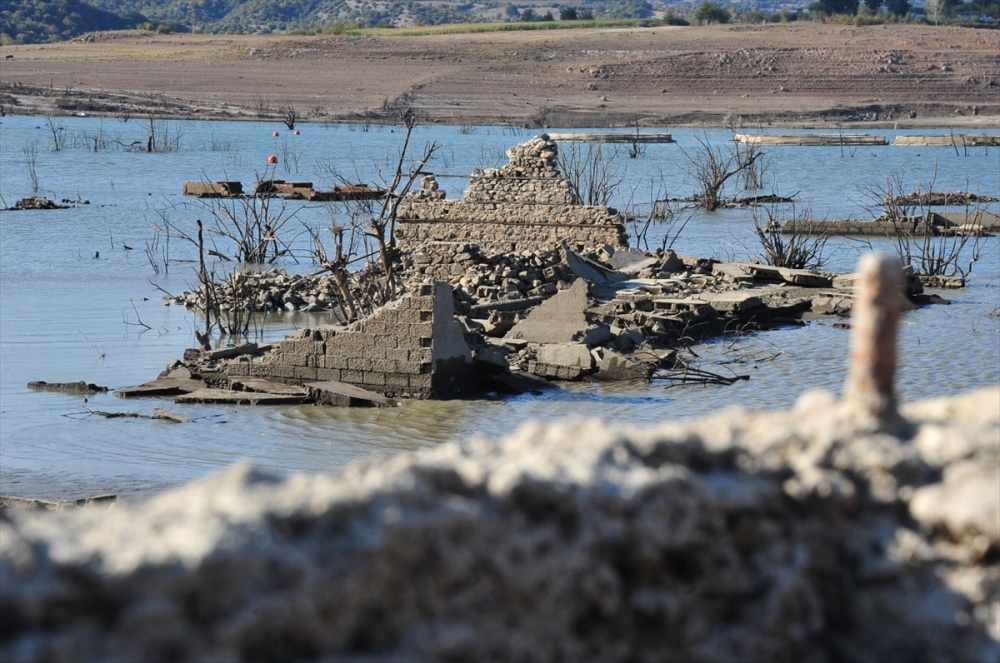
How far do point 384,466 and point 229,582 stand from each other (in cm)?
37

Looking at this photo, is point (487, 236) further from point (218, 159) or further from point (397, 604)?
point (218, 159)

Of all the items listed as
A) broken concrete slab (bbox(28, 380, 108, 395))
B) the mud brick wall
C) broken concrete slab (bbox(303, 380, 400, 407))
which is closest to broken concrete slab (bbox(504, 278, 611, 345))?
the mud brick wall

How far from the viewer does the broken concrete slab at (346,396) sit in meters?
12.4

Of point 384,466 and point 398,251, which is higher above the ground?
point 384,466

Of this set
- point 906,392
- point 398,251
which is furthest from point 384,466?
point 398,251

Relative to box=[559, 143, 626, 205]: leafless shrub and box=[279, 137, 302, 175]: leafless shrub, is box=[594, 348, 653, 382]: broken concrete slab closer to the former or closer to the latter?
box=[559, 143, 626, 205]: leafless shrub

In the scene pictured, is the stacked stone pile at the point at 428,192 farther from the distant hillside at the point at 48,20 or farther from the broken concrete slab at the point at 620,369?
the distant hillside at the point at 48,20

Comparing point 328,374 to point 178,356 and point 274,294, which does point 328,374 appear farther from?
point 274,294

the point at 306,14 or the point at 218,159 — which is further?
the point at 306,14

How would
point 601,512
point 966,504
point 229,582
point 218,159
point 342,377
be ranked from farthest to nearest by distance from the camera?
point 218,159, point 342,377, point 966,504, point 601,512, point 229,582

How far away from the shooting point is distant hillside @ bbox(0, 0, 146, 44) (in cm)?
12456

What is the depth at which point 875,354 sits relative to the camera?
7.77ft

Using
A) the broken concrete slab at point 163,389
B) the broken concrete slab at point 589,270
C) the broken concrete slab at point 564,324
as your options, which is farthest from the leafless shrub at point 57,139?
the broken concrete slab at point 163,389

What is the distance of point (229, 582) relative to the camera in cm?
182
